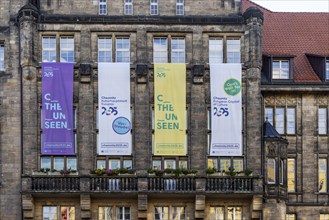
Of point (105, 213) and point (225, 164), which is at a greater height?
point (225, 164)

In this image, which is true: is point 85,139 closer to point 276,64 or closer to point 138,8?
point 138,8

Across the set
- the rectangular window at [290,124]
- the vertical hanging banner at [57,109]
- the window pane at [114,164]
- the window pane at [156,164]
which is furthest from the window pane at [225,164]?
the vertical hanging banner at [57,109]

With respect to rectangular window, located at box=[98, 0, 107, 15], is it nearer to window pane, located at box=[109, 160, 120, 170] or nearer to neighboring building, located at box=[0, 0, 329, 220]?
neighboring building, located at box=[0, 0, 329, 220]

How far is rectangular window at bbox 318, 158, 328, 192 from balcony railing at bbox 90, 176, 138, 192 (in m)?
11.4

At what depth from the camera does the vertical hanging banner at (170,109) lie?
164 ft

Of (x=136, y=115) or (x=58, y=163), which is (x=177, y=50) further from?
(x=58, y=163)

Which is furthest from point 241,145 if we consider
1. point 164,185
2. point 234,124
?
point 164,185

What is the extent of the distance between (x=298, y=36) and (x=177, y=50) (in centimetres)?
1032

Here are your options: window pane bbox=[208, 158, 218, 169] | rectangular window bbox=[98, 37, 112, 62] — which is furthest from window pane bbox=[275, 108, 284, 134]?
rectangular window bbox=[98, 37, 112, 62]

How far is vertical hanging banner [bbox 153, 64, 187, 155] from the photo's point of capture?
4997 centimetres

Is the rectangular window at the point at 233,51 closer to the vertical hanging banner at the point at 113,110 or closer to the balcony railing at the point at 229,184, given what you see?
the vertical hanging banner at the point at 113,110

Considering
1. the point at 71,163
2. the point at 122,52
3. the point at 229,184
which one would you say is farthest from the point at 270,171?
the point at 71,163

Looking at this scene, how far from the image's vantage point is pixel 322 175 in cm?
5325

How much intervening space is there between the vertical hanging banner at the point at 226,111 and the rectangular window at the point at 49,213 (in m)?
Result: 9.07
